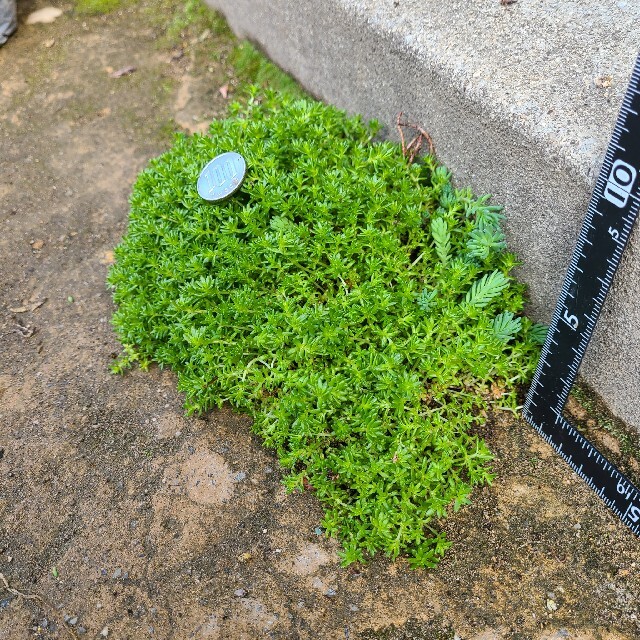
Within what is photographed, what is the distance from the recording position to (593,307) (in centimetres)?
259

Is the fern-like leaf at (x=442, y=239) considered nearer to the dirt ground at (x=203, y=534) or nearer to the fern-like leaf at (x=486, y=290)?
the fern-like leaf at (x=486, y=290)

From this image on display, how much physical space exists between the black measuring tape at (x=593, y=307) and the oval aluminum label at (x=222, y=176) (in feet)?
5.49

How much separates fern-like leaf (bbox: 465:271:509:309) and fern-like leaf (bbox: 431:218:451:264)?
0.23 meters

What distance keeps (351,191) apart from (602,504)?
1858mm

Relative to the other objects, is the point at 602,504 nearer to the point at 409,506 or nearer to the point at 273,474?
the point at 409,506

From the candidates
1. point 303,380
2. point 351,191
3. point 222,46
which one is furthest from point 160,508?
point 222,46

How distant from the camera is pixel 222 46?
5.71 meters

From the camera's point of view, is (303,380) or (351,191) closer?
(303,380)

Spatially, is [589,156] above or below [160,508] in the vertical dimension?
above

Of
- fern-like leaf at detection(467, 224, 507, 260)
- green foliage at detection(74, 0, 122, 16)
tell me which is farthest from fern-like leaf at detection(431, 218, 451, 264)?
green foliage at detection(74, 0, 122, 16)

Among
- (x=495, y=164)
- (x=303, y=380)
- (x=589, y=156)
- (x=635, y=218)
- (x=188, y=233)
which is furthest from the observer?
(x=188, y=233)

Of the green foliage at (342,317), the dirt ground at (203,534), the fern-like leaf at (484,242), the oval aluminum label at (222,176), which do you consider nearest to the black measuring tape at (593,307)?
the dirt ground at (203,534)

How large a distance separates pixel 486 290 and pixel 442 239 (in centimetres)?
36

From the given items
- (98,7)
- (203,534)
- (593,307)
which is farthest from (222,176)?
(98,7)
